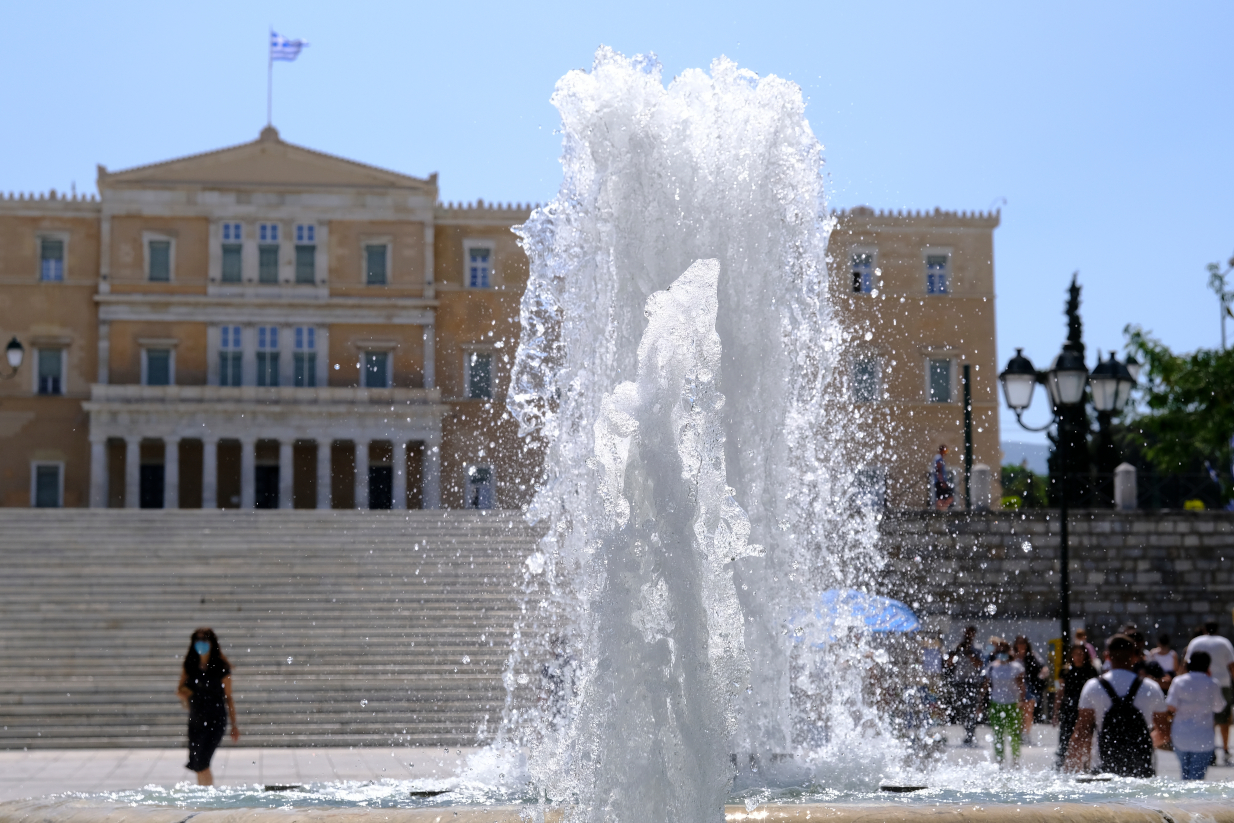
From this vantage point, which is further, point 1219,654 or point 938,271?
point 938,271

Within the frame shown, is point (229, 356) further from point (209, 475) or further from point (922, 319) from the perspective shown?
point (922, 319)

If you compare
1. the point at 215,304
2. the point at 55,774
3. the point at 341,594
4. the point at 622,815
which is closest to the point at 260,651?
the point at 341,594

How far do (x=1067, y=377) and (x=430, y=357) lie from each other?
2522 centimetres

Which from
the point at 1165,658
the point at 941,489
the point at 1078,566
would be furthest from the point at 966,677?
the point at 1078,566

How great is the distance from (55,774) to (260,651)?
539 centimetres

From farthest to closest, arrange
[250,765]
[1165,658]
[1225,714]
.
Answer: [1165,658] < [1225,714] < [250,765]

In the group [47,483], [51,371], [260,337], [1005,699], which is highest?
[260,337]

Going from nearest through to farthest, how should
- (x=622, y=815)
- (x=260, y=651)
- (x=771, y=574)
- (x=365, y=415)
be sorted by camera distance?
(x=622, y=815), (x=771, y=574), (x=260, y=651), (x=365, y=415)

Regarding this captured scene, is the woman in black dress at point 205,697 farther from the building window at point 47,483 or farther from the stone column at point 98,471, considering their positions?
the building window at point 47,483

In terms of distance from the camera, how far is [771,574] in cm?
846

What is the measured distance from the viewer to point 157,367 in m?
37.0

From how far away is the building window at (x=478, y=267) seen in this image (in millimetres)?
37656

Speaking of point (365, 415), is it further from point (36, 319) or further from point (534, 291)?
point (534, 291)

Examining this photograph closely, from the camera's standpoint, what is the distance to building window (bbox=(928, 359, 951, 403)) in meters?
36.8
